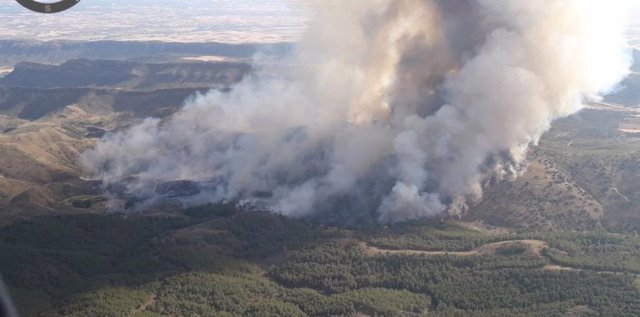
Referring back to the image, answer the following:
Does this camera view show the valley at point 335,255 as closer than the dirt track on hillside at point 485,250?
Yes

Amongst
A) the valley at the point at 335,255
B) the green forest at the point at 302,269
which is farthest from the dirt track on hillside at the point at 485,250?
the valley at the point at 335,255

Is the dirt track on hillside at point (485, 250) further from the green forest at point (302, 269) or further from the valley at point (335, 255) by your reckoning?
the valley at point (335, 255)

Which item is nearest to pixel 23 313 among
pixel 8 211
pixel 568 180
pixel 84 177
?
pixel 8 211

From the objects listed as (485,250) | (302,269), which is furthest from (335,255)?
(485,250)

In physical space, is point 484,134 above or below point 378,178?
above

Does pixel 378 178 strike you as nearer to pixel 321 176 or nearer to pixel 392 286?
pixel 321 176

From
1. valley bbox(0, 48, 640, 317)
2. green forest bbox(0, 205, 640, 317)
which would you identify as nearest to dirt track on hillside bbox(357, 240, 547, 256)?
green forest bbox(0, 205, 640, 317)

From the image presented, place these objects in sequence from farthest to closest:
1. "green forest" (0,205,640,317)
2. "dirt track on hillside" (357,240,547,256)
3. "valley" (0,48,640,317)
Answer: "dirt track on hillside" (357,240,547,256), "valley" (0,48,640,317), "green forest" (0,205,640,317)

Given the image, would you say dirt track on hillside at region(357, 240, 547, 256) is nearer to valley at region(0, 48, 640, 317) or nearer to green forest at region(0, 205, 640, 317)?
green forest at region(0, 205, 640, 317)

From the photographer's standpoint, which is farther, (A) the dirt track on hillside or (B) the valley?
(A) the dirt track on hillside

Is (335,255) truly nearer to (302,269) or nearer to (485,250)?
(302,269)

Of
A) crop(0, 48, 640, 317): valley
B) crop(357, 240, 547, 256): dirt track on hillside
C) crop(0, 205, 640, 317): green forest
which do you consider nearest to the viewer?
crop(0, 205, 640, 317): green forest
